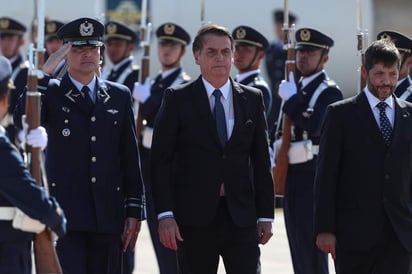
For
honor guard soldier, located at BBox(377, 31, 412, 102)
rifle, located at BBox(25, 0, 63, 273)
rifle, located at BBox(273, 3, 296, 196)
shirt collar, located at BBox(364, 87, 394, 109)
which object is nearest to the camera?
rifle, located at BBox(25, 0, 63, 273)

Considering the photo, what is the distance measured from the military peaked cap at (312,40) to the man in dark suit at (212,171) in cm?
213

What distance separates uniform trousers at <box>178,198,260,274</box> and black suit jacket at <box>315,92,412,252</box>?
0.38 m

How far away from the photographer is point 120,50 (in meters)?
11.3

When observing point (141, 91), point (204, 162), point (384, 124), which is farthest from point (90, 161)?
point (141, 91)

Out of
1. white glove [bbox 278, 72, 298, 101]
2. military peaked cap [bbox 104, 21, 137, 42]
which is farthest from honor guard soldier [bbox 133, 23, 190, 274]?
white glove [bbox 278, 72, 298, 101]

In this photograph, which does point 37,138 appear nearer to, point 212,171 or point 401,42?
point 212,171

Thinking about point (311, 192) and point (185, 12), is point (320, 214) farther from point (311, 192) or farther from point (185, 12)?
point (185, 12)

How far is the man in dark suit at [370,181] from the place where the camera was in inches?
261

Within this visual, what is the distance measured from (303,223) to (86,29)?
2330mm

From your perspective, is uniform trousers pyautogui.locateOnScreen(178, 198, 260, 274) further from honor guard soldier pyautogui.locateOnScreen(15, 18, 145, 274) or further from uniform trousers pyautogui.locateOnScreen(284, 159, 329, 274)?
uniform trousers pyautogui.locateOnScreen(284, 159, 329, 274)

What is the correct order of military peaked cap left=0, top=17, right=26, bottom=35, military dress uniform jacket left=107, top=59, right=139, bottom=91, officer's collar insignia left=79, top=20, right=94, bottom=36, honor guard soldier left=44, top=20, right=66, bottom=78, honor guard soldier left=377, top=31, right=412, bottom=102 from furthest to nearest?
military peaked cap left=0, top=17, right=26, bottom=35 < honor guard soldier left=44, top=20, right=66, bottom=78 < military dress uniform jacket left=107, top=59, right=139, bottom=91 < honor guard soldier left=377, top=31, right=412, bottom=102 < officer's collar insignia left=79, top=20, right=94, bottom=36

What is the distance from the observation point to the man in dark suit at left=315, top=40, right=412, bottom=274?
21.7ft

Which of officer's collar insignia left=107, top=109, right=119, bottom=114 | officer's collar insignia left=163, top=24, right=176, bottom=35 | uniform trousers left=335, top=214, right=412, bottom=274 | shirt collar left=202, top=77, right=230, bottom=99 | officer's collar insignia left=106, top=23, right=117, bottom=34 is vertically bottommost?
uniform trousers left=335, top=214, right=412, bottom=274

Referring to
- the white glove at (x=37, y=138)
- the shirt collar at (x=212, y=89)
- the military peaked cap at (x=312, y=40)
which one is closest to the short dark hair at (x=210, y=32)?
the shirt collar at (x=212, y=89)
